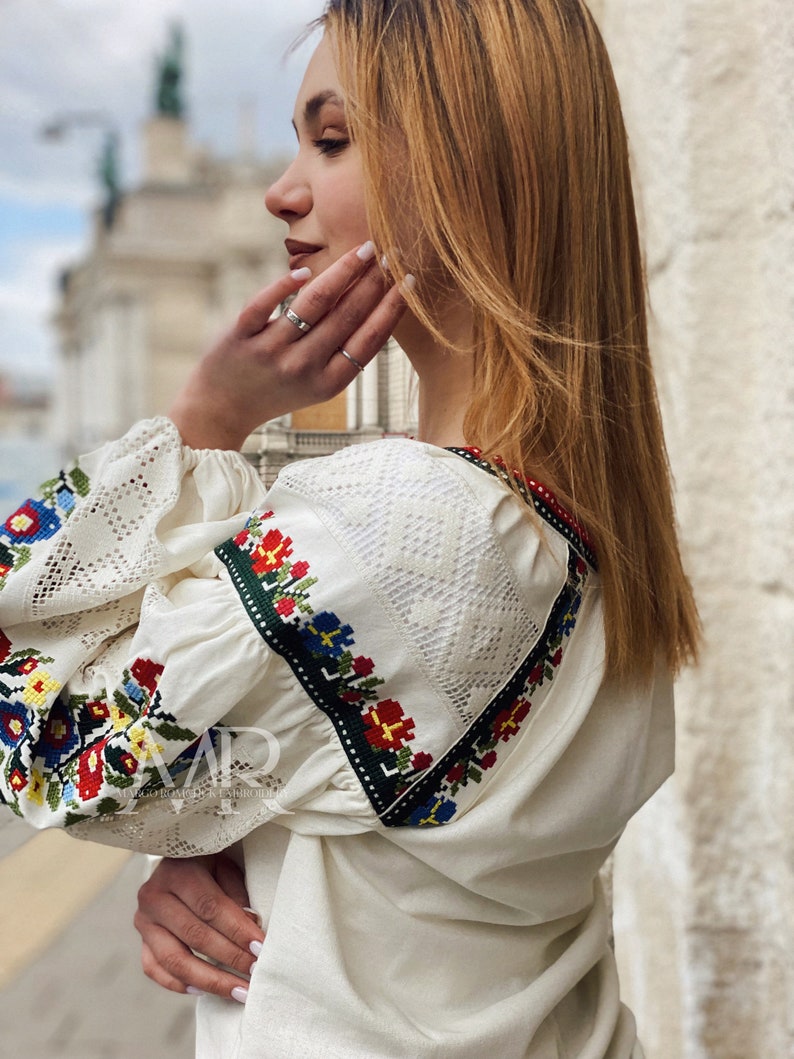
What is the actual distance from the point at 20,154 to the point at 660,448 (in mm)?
617

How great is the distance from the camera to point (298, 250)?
764 mm

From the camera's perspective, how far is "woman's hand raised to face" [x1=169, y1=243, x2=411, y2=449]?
71cm

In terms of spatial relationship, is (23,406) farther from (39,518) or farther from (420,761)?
(420,761)

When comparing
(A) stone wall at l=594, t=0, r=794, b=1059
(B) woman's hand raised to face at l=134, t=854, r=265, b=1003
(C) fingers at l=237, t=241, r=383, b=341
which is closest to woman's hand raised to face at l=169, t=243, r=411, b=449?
(C) fingers at l=237, t=241, r=383, b=341

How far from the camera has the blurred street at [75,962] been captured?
3.34 ft

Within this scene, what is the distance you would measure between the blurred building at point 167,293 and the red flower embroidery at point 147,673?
329 mm

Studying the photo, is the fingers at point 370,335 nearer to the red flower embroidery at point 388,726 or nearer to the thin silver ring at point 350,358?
the thin silver ring at point 350,358

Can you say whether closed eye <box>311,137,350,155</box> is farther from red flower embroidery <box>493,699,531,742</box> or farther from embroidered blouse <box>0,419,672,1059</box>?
red flower embroidery <box>493,699,531,742</box>

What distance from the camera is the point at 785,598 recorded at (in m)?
1.18

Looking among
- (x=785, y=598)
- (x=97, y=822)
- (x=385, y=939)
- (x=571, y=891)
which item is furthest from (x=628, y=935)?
(x=97, y=822)

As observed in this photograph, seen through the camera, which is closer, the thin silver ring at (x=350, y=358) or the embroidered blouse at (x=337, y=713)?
the embroidered blouse at (x=337, y=713)

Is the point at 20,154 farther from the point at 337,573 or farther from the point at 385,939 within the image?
the point at 385,939

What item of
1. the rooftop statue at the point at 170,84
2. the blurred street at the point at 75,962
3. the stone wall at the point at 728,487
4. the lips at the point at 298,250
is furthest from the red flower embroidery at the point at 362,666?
the stone wall at the point at 728,487

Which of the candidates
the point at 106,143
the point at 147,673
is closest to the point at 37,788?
the point at 147,673
